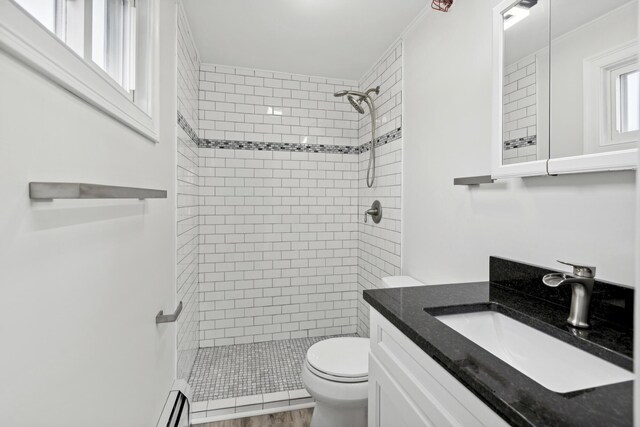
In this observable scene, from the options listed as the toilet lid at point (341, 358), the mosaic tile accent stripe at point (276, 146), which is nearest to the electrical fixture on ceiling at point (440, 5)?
the mosaic tile accent stripe at point (276, 146)

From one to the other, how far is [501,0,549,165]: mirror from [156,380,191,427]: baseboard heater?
186 cm

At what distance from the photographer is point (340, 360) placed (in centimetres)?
165

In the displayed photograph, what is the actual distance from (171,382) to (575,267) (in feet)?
6.16

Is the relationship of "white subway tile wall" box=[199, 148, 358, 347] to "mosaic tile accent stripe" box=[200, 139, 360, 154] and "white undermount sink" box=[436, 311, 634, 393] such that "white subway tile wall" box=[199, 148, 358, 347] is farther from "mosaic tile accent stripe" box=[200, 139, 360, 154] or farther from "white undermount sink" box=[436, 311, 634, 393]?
"white undermount sink" box=[436, 311, 634, 393]

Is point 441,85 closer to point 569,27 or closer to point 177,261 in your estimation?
point 569,27

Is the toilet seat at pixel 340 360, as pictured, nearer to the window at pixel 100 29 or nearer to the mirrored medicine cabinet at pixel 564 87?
the mirrored medicine cabinet at pixel 564 87

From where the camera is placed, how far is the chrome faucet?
86cm

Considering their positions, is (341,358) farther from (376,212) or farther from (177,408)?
(376,212)

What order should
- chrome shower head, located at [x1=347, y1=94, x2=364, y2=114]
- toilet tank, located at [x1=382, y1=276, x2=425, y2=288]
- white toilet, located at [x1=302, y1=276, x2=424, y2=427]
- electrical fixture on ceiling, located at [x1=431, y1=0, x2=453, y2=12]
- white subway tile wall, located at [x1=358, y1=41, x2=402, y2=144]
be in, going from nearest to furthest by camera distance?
white toilet, located at [x1=302, y1=276, x2=424, y2=427] → electrical fixture on ceiling, located at [x1=431, y1=0, x2=453, y2=12] → toilet tank, located at [x1=382, y1=276, x2=425, y2=288] → white subway tile wall, located at [x1=358, y1=41, x2=402, y2=144] → chrome shower head, located at [x1=347, y1=94, x2=364, y2=114]

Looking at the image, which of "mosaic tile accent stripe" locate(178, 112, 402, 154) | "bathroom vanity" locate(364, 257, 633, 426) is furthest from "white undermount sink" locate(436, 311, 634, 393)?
"mosaic tile accent stripe" locate(178, 112, 402, 154)

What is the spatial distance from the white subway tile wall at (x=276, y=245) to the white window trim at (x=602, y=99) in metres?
2.02

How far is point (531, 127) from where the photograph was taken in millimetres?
1112

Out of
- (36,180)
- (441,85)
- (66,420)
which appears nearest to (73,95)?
(36,180)

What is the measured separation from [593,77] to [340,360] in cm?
159
